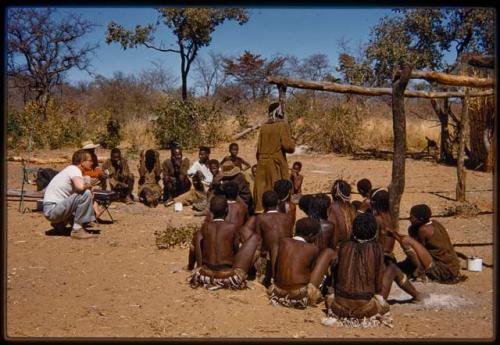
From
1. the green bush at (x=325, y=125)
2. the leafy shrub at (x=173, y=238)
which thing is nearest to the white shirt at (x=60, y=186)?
the leafy shrub at (x=173, y=238)

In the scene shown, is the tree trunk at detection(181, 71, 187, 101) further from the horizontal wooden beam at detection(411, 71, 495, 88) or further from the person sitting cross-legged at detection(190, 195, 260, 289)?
the person sitting cross-legged at detection(190, 195, 260, 289)

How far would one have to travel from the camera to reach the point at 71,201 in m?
8.46

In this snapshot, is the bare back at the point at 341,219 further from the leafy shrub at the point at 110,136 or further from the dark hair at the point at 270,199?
the leafy shrub at the point at 110,136

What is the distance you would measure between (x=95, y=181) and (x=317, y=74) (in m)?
37.7

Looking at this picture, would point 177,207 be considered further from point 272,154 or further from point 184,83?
point 184,83

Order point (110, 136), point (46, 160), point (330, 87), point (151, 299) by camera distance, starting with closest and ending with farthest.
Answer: point (151, 299) < point (330, 87) < point (46, 160) < point (110, 136)

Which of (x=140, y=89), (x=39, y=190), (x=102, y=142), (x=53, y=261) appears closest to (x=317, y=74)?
(x=140, y=89)

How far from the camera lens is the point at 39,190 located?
10.7 m

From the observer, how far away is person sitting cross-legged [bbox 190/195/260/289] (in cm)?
627

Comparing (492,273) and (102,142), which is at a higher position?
(102,142)

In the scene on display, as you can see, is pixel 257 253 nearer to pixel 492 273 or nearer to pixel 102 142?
pixel 492 273

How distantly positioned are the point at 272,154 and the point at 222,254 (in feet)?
9.79

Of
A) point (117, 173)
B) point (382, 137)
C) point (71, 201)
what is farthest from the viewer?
point (382, 137)

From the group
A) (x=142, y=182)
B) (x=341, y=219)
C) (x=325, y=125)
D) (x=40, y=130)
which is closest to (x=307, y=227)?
(x=341, y=219)
